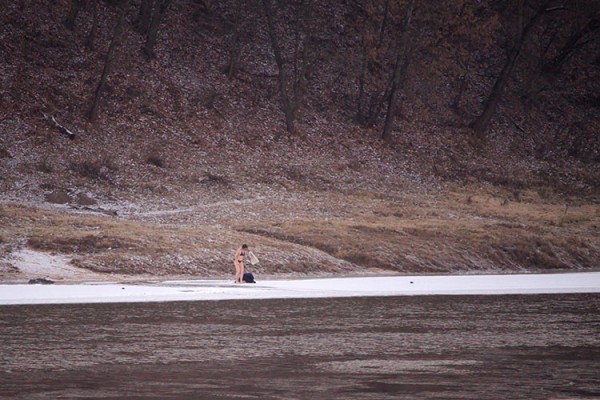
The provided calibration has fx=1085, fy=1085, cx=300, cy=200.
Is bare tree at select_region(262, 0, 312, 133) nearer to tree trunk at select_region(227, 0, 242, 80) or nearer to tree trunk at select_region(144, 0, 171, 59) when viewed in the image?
tree trunk at select_region(227, 0, 242, 80)

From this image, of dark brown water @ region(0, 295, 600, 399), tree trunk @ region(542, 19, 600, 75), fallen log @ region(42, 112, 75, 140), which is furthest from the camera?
tree trunk @ region(542, 19, 600, 75)

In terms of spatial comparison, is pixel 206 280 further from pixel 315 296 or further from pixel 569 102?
pixel 569 102

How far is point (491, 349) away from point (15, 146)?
3678 cm

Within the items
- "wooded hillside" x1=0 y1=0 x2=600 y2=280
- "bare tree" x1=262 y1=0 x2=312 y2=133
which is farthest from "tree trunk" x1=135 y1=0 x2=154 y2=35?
"bare tree" x1=262 y1=0 x2=312 y2=133

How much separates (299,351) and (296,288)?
13407 millimetres

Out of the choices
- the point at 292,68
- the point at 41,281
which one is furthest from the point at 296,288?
the point at 292,68

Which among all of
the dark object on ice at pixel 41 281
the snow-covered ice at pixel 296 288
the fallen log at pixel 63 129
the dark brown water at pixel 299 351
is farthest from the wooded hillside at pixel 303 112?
the dark brown water at pixel 299 351

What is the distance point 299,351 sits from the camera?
17.6 m

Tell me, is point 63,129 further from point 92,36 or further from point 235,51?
point 235,51

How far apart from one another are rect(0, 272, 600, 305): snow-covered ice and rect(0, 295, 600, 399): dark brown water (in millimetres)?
1771

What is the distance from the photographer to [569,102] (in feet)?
254

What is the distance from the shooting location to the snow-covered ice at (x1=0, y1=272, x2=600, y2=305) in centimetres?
2706

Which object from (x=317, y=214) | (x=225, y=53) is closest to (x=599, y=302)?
(x=317, y=214)

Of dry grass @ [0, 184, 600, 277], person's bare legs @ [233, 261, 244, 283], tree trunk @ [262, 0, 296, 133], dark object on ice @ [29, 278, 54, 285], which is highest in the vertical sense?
tree trunk @ [262, 0, 296, 133]
